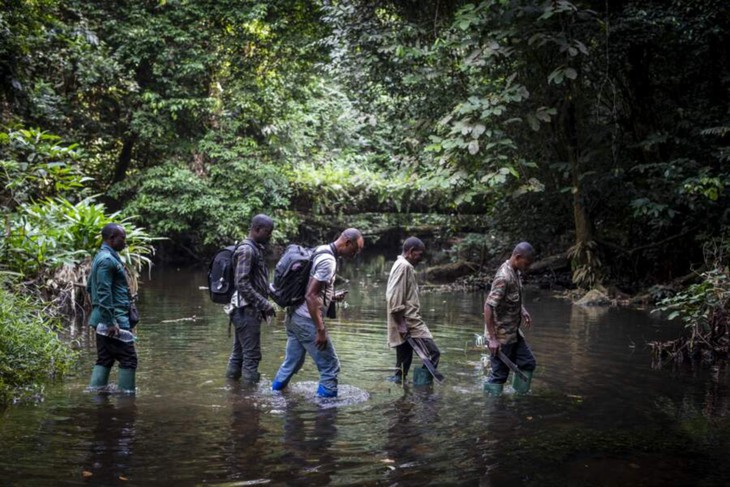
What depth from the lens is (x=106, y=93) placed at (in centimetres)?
2339

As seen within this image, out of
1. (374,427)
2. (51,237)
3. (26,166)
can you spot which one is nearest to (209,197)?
(26,166)

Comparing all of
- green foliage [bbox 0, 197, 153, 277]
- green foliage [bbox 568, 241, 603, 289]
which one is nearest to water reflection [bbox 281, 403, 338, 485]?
green foliage [bbox 0, 197, 153, 277]

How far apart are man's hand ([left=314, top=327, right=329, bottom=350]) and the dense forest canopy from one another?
5.72 m

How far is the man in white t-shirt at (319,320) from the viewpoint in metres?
7.70

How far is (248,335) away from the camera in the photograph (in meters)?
8.66

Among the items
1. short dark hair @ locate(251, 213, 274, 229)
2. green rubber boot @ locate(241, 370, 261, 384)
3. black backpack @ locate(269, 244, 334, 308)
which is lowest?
green rubber boot @ locate(241, 370, 261, 384)

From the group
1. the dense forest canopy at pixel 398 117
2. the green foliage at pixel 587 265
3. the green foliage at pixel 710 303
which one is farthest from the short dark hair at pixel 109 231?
the green foliage at pixel 587 265

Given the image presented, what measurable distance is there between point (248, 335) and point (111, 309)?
4.96 ft

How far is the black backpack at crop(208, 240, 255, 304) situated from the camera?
8.73 m

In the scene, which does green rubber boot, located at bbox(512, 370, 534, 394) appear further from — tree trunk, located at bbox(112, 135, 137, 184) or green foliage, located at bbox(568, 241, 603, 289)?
tree trunk, located at bbox(112, 135, 137, 184)

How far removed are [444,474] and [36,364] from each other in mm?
4819

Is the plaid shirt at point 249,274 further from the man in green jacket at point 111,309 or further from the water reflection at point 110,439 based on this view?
the water reflection at point 110,439

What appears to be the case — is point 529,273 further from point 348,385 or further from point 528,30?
point 348,385

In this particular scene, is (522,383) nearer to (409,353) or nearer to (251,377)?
(409,353)
